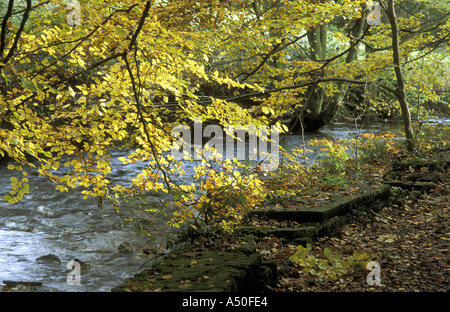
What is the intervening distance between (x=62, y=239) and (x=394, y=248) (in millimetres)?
4769

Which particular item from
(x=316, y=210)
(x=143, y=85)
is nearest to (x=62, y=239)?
(x=143, y=85)

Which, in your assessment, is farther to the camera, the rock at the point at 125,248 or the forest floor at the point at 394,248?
the rock at the point at 125,248

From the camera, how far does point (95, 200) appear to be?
27.0 feet

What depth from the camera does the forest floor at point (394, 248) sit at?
380cm

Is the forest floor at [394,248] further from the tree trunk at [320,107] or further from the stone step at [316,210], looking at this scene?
the tree trunk at [320,107]

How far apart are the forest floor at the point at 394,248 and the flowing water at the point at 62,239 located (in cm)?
158

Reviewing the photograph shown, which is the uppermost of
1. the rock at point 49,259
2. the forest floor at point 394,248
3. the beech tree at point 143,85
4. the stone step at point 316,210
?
the beech tree at point 143,85

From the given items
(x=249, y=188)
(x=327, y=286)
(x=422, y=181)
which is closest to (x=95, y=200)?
A: (x=249, y=188)

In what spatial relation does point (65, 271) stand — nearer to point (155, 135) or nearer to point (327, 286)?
point (155, 135)

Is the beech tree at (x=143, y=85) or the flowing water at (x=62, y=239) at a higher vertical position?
the beech tree at (x=143, y=85)

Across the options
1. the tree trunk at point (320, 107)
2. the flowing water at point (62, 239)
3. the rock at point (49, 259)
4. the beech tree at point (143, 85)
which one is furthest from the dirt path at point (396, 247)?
the tree trunk at point (320, 107)

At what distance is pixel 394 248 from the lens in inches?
192

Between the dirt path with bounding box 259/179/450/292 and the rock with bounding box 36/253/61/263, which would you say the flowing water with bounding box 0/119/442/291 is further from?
the dirt path with bounding box 259/179/450/292
